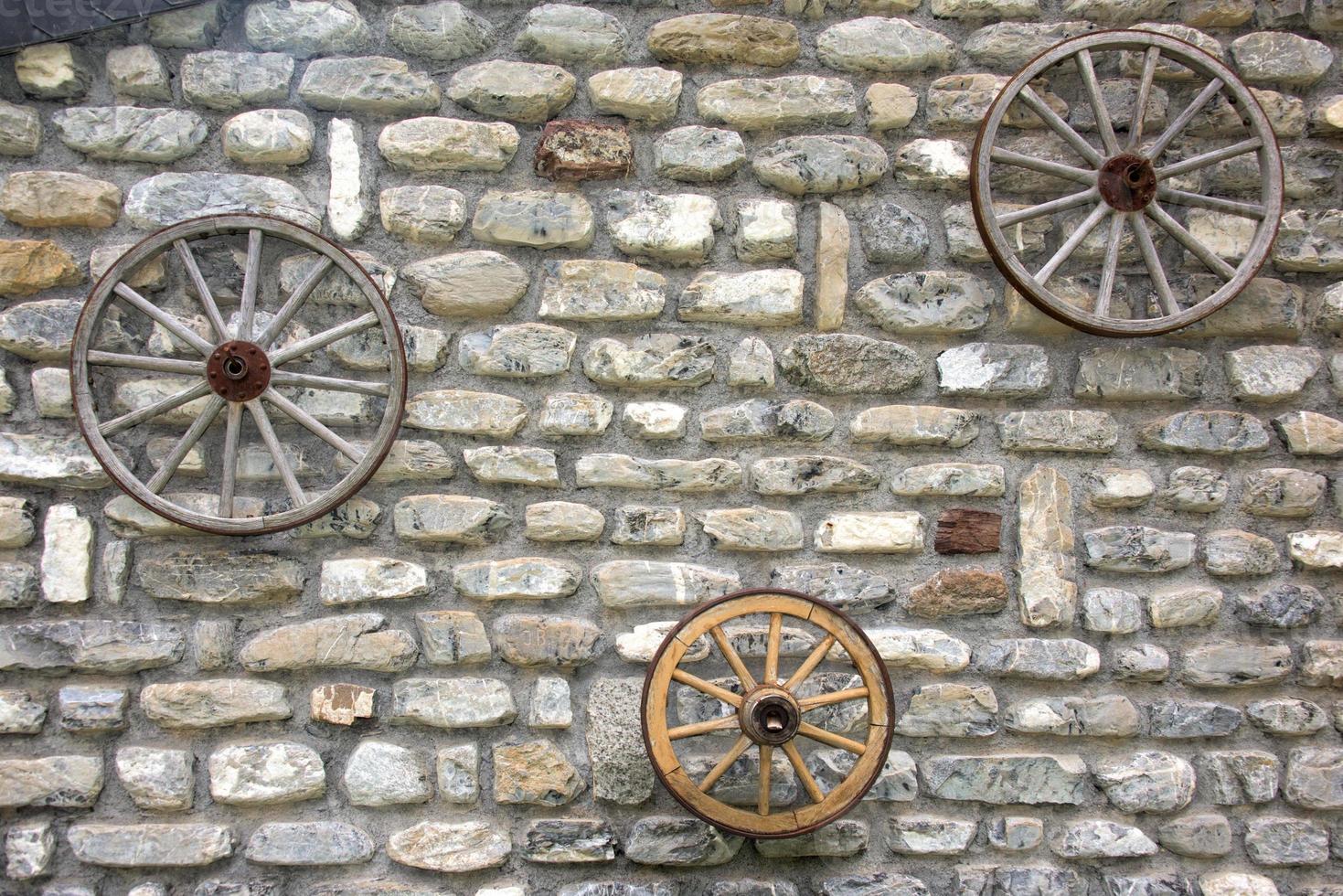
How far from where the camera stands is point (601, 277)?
218 centimetres

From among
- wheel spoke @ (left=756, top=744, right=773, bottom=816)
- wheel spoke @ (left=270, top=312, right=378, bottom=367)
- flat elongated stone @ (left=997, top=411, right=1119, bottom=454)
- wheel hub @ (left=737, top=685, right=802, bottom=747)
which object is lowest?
wheel spoke @ (left=756, top=744, right=773, bottom=816)

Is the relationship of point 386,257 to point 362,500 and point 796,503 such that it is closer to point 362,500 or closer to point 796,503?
point 362,500

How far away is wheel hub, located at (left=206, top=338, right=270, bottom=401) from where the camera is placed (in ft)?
6.56

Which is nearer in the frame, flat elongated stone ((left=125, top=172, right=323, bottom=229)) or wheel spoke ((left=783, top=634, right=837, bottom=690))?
wheel spoke ((left=783, top=634, right=837, bottom=690))

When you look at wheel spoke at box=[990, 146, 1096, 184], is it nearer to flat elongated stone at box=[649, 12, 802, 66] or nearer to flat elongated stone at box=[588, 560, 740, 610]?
flat elongated stone at box=[649, 12, 802, 66]

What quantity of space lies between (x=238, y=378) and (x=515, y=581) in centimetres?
75

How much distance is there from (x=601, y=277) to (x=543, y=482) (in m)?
0.51

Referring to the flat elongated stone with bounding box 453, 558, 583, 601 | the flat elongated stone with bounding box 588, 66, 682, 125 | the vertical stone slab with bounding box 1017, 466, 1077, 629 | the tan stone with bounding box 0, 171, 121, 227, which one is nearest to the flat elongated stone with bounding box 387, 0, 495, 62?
the flat elongated stone with bounding box 588, 66, 682, 125

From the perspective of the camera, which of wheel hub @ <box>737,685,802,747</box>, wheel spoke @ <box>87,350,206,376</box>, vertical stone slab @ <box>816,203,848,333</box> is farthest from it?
vertical stone slab @ <box>816,203,848,333</box>

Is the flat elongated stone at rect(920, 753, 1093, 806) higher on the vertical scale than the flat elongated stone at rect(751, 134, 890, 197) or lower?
lower

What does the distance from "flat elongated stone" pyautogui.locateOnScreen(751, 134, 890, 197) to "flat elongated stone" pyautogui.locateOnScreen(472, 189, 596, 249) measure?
0.46m

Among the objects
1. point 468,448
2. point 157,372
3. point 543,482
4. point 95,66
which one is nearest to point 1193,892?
point 543,482

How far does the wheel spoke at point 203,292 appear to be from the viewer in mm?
2014

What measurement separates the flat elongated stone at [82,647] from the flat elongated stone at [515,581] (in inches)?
26.5
